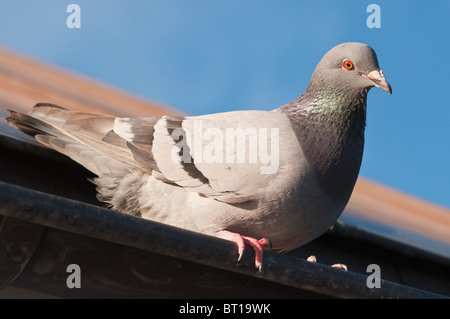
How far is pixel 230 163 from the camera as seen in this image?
10.3ft

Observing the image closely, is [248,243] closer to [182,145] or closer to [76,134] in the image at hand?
[182,145]

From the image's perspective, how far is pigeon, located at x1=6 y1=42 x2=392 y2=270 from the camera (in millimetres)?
3055

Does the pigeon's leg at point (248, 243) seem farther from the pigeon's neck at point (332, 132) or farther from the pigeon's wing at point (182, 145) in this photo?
the pigeon's neck at point (332, 132)

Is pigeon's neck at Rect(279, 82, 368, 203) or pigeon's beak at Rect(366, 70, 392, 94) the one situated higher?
pigeon's beak at Rect(366, 70, 392, 94)

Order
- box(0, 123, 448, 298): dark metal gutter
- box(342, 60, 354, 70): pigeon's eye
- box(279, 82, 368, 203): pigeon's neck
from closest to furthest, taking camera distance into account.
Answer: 1. box(0, 123, 448, 298): dark metal gutter
2. box(279, 82, 368, 203): pigeon's neck
3. box(342, 60, 354, 70): pigeon's eye

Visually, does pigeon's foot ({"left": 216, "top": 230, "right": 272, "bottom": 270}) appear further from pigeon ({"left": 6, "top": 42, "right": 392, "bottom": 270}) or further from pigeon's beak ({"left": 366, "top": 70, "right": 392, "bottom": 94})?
pigeon's beak ({"left": 366, "top": 70, "right": 392, "bottom": 94})

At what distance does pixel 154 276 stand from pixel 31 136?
49.9 inches

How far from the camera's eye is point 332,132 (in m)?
3.30

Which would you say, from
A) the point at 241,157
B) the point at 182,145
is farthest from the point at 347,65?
the point at 182,145

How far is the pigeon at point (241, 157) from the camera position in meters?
3.05

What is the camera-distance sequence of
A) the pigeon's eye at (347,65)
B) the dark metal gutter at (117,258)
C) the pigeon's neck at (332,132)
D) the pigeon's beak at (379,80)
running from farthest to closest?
1. the pigeon's eye at (347,65)
2. the pigeon's beak at (379,80)
3. the pigeon's neck at (332,132)
4. the dark metal gutter at (117,258)

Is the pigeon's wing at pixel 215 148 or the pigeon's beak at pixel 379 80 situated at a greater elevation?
the pigeon's beak at pixel 379 80

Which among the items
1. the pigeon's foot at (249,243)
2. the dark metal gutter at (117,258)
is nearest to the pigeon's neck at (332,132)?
the pigeon's foot at (249,243)

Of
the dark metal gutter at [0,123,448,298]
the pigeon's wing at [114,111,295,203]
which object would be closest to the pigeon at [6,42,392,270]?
the pigeon's wing at [114,111,295,203]
